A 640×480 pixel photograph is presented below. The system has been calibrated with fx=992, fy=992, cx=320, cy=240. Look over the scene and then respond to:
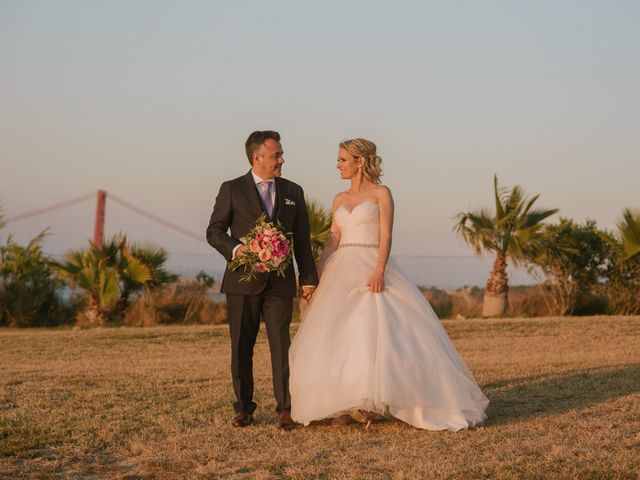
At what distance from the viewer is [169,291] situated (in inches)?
927

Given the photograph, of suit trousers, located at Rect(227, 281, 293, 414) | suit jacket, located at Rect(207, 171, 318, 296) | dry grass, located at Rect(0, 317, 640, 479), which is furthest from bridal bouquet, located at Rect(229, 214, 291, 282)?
dry grass, located at Rect(0, 317, 640, 479)

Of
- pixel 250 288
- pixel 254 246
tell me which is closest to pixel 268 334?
pixel 250 288

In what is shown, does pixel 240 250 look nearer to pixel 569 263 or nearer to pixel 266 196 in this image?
pixel 266 196

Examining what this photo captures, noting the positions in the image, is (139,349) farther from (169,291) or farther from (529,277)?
(529,277)

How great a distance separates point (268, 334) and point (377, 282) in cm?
95

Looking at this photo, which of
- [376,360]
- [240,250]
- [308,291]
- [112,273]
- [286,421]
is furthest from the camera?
[112,273]

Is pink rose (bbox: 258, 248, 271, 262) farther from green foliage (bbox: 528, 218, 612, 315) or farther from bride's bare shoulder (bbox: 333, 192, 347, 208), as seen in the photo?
green foliage (bbox: 528, 218, 612, 315)

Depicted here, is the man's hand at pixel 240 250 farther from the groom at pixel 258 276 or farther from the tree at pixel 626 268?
the tree at pixel 626 268

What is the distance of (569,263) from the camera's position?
2386 centimetres

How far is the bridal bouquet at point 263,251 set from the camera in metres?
7.35

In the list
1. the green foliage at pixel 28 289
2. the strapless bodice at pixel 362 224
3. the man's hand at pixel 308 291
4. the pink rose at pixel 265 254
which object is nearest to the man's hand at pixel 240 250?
the pink rose at pixel 265 254

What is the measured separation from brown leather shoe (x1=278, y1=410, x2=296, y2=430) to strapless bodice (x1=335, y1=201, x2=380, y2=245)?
4.78ft

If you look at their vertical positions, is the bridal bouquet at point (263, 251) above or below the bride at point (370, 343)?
above

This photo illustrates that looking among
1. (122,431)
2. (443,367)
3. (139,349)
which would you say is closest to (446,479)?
(443,367)
